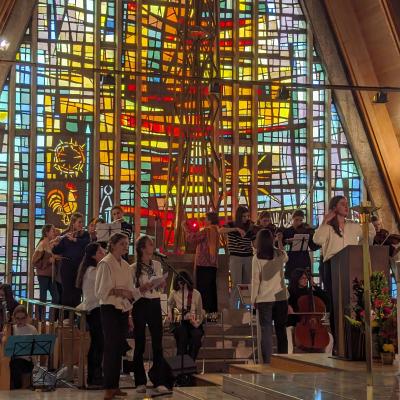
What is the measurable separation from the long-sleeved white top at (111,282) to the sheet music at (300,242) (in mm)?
4093

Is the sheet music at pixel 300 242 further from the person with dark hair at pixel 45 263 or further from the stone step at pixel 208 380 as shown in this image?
the stone step at pixel 208 380

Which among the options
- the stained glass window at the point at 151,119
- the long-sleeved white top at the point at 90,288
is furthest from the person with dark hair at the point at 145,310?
the stained glass window at the point at 151,119

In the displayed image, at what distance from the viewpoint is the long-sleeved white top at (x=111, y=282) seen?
8391 millimetres

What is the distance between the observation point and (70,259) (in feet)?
38.6

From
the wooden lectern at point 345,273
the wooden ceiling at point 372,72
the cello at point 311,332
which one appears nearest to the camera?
the wooden lectern at point 345,273

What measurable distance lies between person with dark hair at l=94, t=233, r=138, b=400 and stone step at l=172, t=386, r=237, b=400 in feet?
1.98

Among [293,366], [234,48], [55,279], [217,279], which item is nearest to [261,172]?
[234,48]

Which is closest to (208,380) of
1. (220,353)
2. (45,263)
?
(220,353)

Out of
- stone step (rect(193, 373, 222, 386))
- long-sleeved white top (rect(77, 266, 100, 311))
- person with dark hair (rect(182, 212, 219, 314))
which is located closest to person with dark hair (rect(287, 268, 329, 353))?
person with dark hair (rect(182, 212, 219, 314))

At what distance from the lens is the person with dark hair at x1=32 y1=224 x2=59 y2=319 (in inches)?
492

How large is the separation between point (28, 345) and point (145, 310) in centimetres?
155

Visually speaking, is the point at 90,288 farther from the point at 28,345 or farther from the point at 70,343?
the point at 70,343

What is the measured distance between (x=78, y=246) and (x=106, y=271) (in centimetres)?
355

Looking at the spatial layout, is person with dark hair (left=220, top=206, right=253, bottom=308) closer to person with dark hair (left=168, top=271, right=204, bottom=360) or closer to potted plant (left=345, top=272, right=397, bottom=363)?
person with dark hair (left=168, top=271, right=204, bottom=360)
